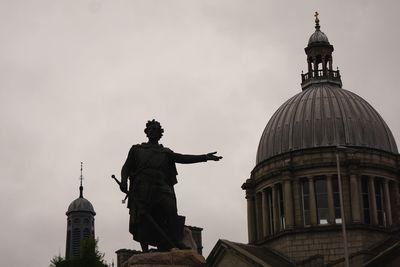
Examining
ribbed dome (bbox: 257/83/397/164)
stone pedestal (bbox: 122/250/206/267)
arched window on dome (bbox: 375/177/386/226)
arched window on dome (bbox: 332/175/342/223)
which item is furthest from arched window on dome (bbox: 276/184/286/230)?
stone pedestal (bbox: 122/250/206/267)

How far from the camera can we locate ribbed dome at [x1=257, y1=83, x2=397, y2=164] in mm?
72750

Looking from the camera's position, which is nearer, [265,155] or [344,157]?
[344,157]

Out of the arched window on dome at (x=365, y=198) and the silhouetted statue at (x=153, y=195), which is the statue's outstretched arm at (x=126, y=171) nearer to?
the silhouetted statue at (x=153, y=195)

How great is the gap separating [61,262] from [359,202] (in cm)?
2440

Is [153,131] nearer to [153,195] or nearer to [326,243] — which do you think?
[153,195]

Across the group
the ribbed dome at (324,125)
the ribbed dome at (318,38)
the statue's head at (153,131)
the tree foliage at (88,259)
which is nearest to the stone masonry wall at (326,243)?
the ribbed dome at (324,125)

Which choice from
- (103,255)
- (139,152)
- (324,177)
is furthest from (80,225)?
(139,152)

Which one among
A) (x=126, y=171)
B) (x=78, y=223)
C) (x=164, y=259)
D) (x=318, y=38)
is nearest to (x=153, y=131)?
(x=126, y=171)

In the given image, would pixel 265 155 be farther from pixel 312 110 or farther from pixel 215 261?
pixel 215 261

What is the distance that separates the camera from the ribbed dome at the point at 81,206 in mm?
116625

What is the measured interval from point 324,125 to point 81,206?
172ft

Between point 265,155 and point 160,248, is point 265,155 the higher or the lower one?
the higher one

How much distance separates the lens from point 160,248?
17094 mm

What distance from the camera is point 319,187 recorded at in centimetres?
6981
